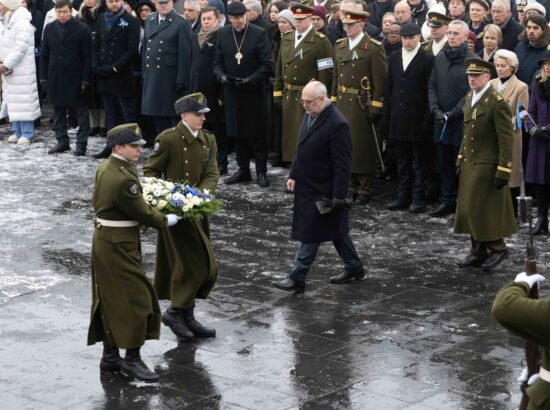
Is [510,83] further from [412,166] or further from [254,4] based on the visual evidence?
[254,4]

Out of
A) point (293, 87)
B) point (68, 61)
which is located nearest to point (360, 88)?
point (293, 87)

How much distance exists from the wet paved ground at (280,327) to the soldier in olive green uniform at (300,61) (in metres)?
1.51

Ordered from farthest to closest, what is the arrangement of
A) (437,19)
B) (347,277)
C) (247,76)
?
1. (247,76)
2. (437,19)
3. (347,277)

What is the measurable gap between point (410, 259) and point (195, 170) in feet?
9.66

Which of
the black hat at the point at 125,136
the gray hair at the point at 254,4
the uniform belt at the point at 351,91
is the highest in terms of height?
the gray hair at the point at 254,4

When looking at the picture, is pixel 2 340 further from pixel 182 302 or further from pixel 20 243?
pixel 20 243

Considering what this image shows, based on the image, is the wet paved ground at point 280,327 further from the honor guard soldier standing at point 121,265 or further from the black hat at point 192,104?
the black hat at point 192,104

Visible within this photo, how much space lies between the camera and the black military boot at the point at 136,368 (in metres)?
8.82

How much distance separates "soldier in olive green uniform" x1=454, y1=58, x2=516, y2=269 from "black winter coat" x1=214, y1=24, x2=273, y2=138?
3996 mm

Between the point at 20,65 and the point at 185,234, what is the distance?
8.89m

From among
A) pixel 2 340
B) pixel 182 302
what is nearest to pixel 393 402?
pixel 182 302

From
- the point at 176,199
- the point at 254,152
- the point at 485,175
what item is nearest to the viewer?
the point at 176,199

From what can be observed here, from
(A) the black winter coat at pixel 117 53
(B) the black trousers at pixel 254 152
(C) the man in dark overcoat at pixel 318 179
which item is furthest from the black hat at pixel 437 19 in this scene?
(A) the black winter coat at pixel 117 53

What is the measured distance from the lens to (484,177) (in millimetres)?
11703
